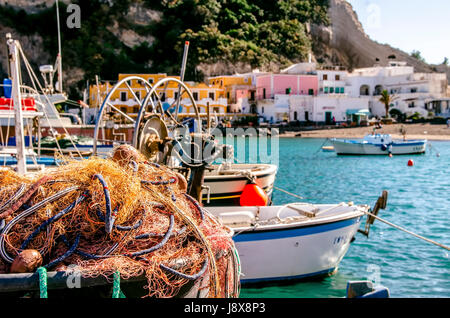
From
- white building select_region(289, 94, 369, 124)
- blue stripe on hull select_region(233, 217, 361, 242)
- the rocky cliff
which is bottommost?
blue stripe on hull select_region(233, 217, 361, 242)

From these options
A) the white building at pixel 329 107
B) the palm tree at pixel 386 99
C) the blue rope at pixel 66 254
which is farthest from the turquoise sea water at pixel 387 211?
the palm tree at pixel 386 99

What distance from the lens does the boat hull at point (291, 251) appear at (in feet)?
27.8

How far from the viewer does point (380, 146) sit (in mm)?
35188

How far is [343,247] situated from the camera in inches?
372

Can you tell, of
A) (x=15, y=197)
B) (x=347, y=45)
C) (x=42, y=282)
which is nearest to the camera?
(x=42, y=282)

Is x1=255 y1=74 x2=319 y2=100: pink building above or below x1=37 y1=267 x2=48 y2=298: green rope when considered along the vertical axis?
above

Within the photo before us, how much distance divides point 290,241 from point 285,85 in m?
54.8

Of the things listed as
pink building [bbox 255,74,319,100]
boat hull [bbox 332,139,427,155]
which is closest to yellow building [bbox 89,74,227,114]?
pink building [bbox 255,74,319,100]

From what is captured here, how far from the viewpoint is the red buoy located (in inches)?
452

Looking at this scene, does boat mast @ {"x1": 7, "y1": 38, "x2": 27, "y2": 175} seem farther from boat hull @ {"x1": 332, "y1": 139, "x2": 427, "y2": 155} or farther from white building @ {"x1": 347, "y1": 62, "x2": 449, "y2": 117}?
white building @ {"x1": 347, "y1": 62, "x2": 449, "y2": 117}

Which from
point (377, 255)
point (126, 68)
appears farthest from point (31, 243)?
point (126, 68)

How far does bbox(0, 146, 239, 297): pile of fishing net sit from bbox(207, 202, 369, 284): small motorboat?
10.9 ft

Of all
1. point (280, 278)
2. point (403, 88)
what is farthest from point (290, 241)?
point (403, 88)

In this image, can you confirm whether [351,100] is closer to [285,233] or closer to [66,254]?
[285,233]
